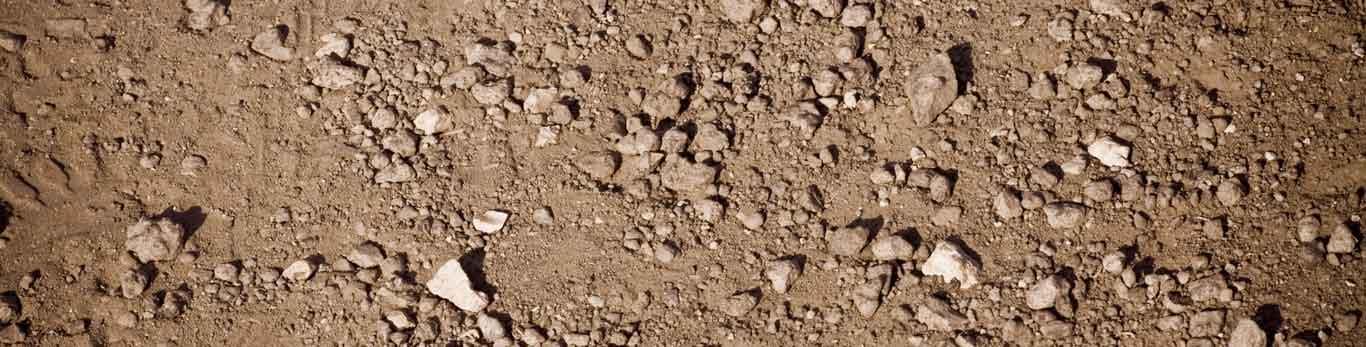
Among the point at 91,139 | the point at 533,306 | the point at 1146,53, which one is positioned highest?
the point at 1146,53

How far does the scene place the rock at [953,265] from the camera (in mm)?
3637

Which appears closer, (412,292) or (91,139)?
(412,292)

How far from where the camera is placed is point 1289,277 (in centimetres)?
351

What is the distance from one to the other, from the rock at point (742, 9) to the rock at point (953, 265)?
4.13 ft

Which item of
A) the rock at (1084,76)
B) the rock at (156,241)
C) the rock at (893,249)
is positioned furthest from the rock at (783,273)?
the rock at (156,241)

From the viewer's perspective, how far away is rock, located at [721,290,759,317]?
368 centimetres

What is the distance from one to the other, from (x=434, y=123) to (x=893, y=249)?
6.12 feet

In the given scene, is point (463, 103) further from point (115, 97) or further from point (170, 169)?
point (115, 97)

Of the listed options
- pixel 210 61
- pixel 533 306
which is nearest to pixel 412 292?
pixel 533 306

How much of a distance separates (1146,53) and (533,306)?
2.45 metres

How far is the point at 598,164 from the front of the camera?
403 centimetres

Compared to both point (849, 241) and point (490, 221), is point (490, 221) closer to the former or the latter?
point (490, 221)

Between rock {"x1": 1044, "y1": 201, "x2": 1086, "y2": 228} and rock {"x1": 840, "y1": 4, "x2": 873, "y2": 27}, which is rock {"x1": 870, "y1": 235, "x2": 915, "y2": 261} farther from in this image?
rock {"x1": 840, "y1": 4, "x2": 873, "y2": 27}

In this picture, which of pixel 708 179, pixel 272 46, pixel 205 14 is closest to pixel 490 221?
pixel 708 179
